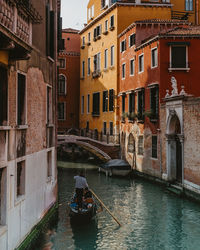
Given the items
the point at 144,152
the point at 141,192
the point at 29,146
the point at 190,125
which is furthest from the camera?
the point at 144,152

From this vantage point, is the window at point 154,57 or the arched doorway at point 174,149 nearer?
the arched doorway at point 174,149

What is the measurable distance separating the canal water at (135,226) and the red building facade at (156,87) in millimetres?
1929

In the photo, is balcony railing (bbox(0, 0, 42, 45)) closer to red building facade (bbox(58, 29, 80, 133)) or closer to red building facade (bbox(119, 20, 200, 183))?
red building facade (bbox(119, 20, 200, 183))

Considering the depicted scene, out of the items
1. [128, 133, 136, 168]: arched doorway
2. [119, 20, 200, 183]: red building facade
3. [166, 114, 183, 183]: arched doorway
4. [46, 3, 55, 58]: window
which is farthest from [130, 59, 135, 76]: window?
[46, 3, 55, 58]: window

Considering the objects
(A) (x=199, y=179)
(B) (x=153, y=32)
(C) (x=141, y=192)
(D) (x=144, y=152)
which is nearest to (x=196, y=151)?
(A) (x=199, y=179)

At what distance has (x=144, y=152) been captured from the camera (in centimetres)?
1942

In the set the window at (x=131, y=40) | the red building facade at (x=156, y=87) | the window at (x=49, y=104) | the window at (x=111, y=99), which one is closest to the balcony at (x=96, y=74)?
the window at (x=111, y=99)

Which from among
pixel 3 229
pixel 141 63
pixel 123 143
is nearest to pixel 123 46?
pixel 141 63

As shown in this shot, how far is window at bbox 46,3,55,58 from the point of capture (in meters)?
10.3

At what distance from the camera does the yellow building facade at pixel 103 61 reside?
23969 mm

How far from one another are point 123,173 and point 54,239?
35.3 feet

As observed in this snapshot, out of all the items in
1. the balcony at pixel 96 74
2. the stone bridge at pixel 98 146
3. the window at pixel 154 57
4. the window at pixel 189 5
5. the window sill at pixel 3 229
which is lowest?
the window sill at pixel 3 229

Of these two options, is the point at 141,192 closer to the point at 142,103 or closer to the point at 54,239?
the point at 142,103

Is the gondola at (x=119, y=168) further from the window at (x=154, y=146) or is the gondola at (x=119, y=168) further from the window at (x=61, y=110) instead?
the window at (x=61, y=110)
